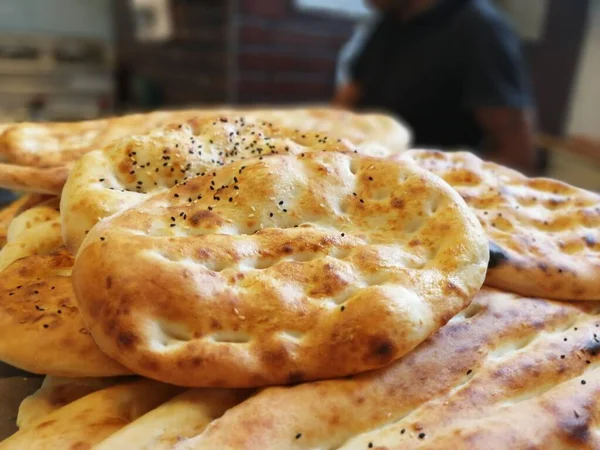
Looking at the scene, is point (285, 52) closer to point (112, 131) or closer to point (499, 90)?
point (499, 90)

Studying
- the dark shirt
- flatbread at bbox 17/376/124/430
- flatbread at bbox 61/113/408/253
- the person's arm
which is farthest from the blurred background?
flatbread at bbox 17/376/124/430

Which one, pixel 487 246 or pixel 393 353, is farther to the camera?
pixel 487 246

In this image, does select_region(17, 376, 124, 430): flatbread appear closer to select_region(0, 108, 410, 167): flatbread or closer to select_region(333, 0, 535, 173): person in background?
select_region(0, 108, 410, 167): flatbread

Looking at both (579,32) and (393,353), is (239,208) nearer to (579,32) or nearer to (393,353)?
(393,353)

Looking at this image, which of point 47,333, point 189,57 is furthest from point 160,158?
point 189,57

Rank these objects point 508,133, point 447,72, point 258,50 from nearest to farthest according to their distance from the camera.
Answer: point 508,133 < point 447,72 < point 258,50

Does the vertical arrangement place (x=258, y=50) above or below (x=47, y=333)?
below

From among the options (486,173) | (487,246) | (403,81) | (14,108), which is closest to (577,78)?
(403,81)
